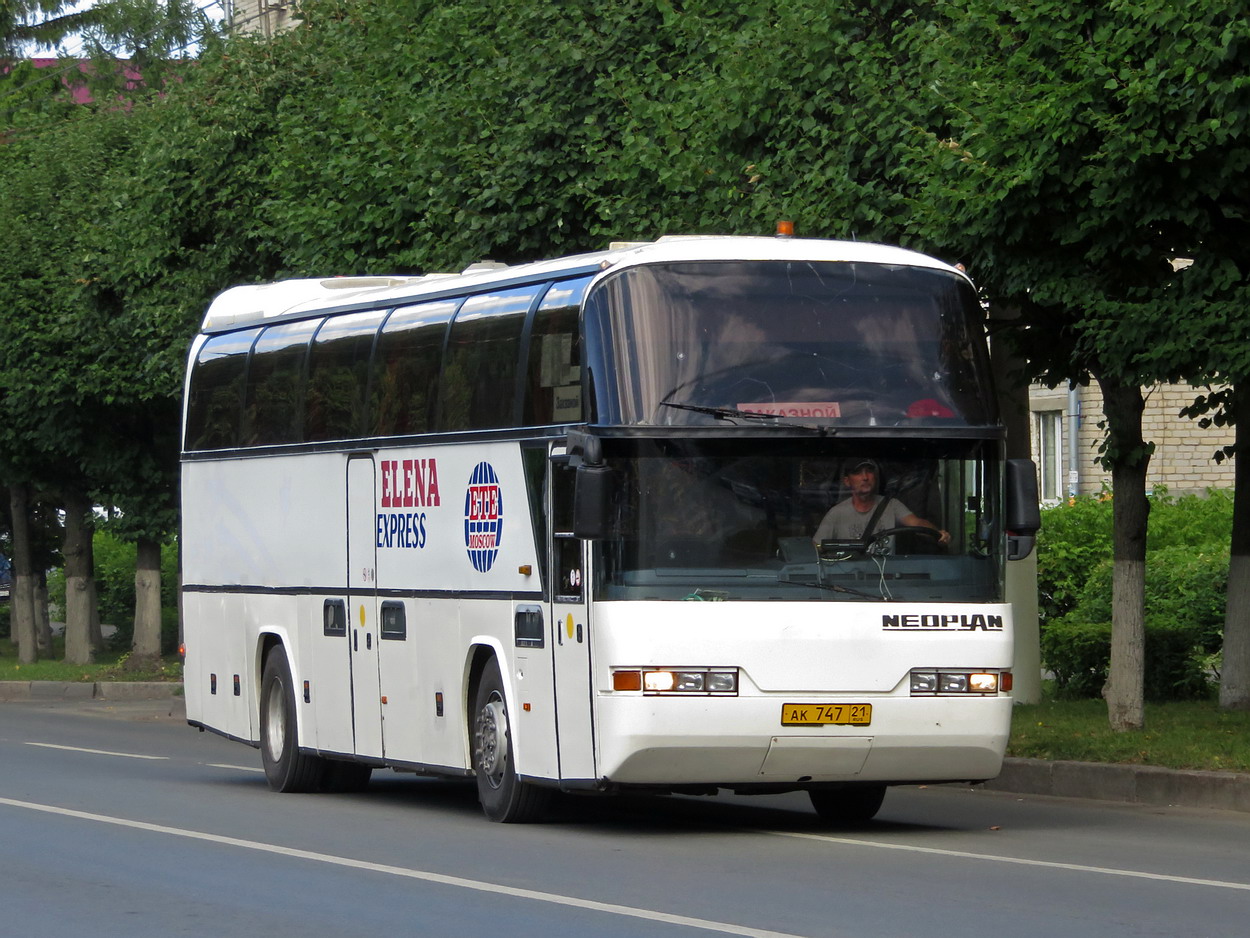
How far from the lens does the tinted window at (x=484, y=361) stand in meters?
13.5

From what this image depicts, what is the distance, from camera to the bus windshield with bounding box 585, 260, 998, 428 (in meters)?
12.3

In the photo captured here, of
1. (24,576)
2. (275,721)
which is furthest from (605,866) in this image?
(24,576)

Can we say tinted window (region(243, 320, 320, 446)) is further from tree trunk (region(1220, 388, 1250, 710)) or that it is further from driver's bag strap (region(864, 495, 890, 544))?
tree trunk (region(1220, 388, 1250, 710))

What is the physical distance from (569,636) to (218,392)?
20.4ft

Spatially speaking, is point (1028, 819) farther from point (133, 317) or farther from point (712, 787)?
point (133, 317)

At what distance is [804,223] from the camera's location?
690 inches

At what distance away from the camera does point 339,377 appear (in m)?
15.8

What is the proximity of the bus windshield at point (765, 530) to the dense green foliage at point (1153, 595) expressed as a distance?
871cm

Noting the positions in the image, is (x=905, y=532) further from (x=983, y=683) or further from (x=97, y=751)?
(x=97, y=751)

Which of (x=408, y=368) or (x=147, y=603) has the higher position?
(x=408, y=368)

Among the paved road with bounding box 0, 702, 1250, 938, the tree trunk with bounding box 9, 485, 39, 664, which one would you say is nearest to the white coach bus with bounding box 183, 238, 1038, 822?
the paved road with bounding box 0, 702, 1250, 938

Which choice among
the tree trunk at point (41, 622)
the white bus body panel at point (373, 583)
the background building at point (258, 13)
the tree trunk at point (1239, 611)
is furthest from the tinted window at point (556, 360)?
the background building at point (258, 13)

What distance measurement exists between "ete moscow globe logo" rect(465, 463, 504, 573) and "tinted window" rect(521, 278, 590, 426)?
1.84ft

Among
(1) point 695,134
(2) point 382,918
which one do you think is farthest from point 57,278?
(2) point 382,918
